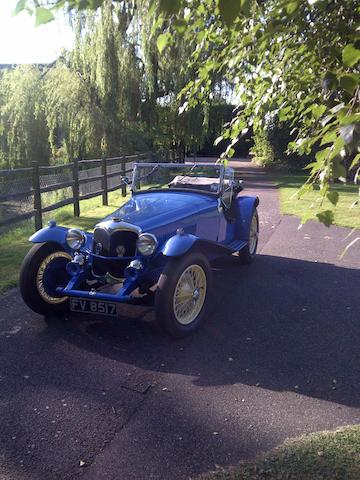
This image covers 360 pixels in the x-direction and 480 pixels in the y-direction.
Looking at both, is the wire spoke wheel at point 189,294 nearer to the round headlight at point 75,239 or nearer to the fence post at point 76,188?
the round headlight at point 75,239

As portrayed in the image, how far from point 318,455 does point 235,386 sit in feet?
3.14

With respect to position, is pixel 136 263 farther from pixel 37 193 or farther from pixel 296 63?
pixel 37 193

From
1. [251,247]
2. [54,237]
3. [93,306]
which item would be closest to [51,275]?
[54,237]

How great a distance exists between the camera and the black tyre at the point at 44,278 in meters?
4.65

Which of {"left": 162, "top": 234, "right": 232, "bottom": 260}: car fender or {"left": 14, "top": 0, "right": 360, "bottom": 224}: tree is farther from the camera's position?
{"left": 162, "top": 234, "right": 232, "bottom": 260}: car fender

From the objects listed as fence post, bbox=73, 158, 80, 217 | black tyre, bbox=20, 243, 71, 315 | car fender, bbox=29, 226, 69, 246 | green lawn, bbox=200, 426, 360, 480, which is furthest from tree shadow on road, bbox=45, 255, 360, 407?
fence post, bbox=73, 158, 80, 217

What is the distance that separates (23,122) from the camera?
19016mm

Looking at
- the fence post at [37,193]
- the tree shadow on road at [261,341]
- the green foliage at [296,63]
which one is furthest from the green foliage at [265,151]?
the green foliage at [296,63]

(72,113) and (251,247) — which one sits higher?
(72,113)

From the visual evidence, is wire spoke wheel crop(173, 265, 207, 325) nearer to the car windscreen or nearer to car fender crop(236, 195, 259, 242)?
the car windscreen

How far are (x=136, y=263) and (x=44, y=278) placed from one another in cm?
103

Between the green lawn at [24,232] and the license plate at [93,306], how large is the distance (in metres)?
1.79

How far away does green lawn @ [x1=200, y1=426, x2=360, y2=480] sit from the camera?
2457 millimetres

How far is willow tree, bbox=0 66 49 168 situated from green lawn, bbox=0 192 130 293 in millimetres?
5886
